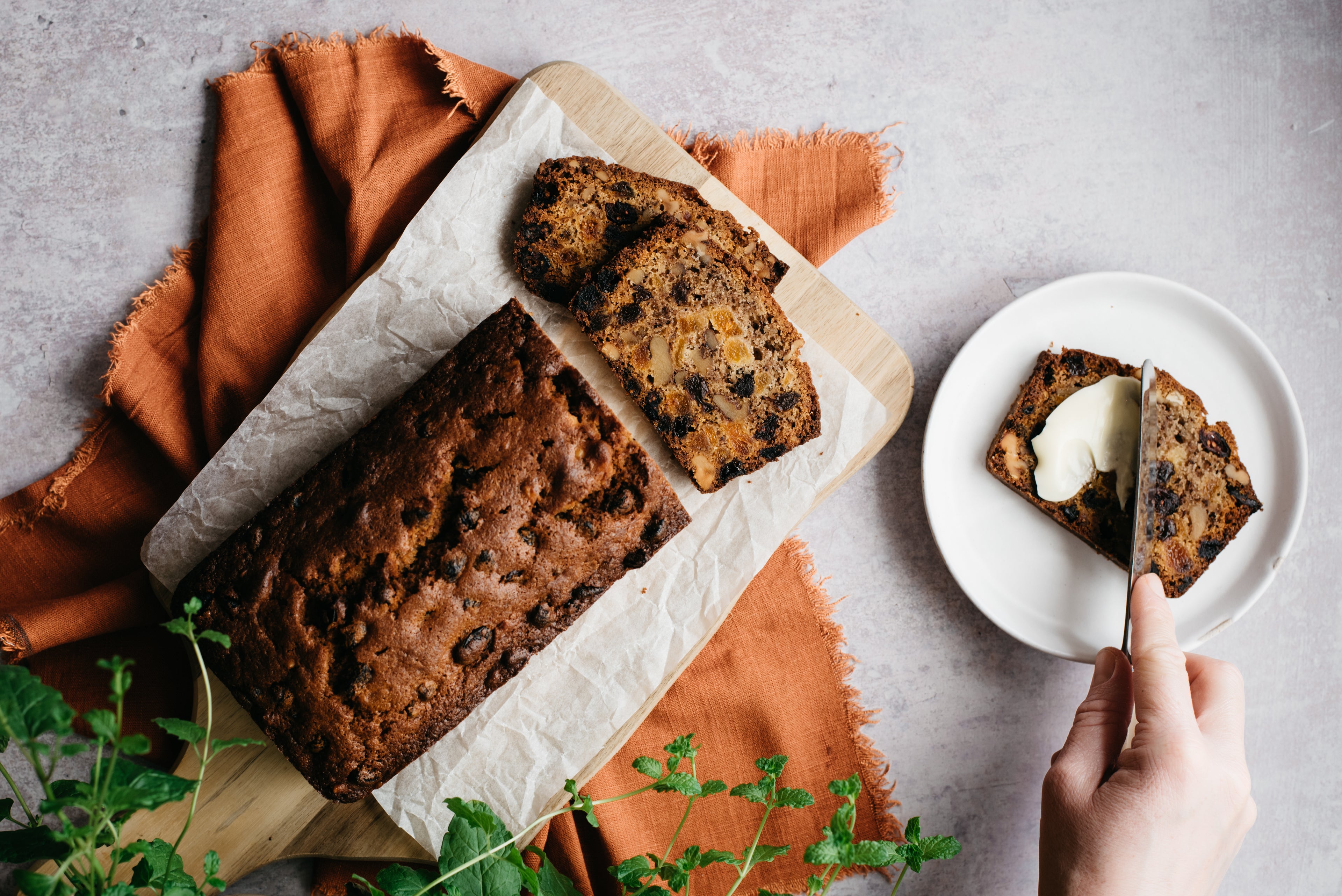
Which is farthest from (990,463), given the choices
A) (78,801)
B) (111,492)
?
(111,492)

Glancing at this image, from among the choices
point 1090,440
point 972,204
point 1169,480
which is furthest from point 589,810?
point 972,204

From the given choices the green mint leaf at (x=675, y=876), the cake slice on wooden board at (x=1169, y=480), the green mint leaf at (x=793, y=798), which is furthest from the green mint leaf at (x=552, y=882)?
the cake slice on wooden board at (x=1169, y=480)

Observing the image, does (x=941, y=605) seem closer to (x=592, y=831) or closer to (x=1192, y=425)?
(x=1192, y=425)

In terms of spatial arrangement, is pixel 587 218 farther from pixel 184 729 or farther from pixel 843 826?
pixel 843 826

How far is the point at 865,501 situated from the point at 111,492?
2.78 metres

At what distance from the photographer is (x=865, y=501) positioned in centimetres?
311

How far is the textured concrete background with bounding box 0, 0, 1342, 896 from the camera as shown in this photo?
9.81ft

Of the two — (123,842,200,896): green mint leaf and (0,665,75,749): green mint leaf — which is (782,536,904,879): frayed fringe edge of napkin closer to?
(123,842,200,896): green mint leaf

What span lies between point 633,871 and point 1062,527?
1973 mm

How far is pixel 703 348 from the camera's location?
274 centimetres

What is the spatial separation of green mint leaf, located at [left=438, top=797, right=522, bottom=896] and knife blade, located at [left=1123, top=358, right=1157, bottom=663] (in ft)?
7.11

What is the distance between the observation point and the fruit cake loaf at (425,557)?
7.82 ft

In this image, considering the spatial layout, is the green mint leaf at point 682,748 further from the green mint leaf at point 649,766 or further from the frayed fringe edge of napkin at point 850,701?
the frayed fringe edge of napkin at point 850,701

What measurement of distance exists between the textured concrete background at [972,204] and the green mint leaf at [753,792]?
115 centimetres
